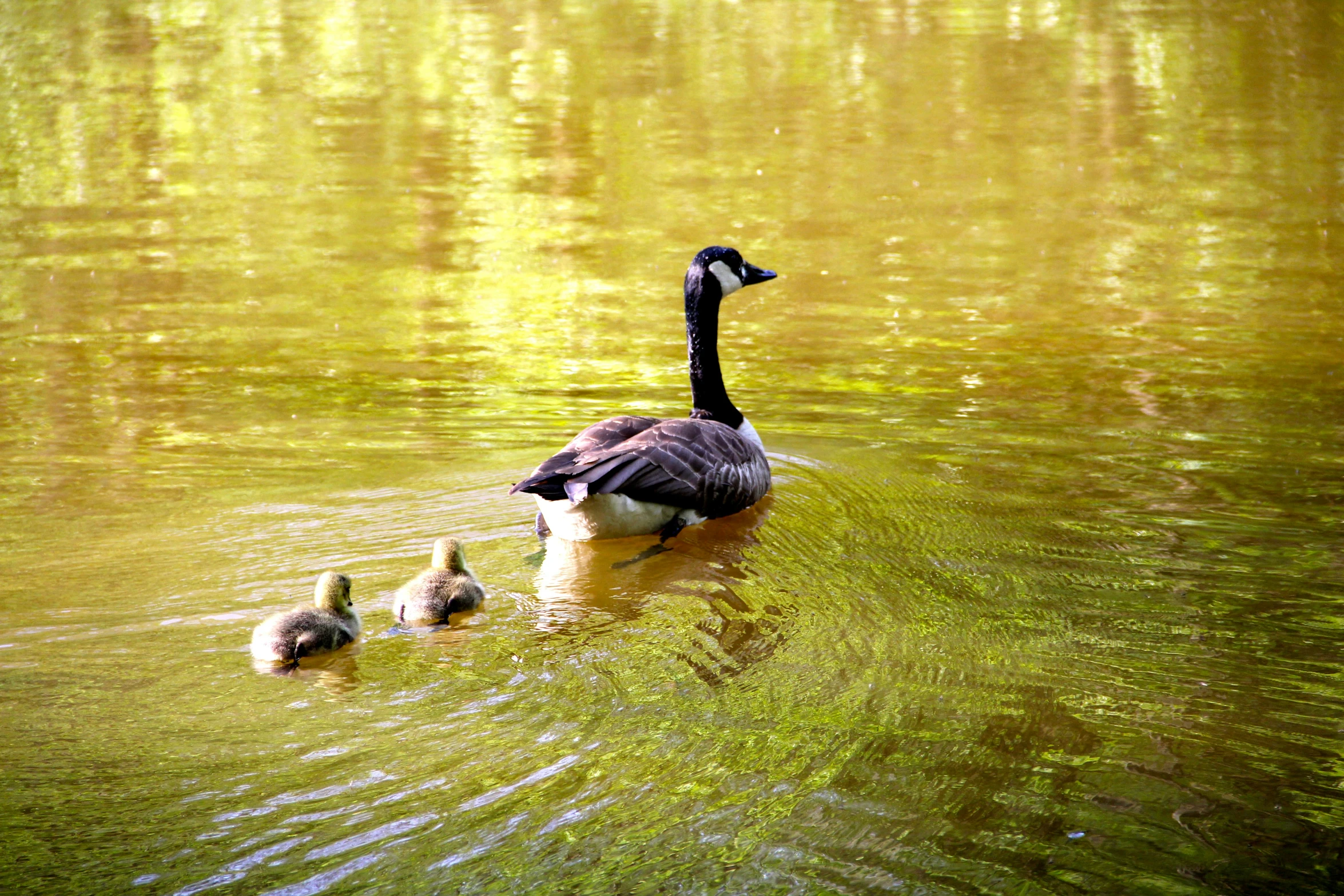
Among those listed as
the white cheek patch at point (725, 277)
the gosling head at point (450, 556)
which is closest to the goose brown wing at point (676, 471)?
the gosling head at point (450, 556)

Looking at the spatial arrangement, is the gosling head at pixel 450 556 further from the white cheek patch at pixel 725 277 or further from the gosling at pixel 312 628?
the white cheek patch at pixel 725 277

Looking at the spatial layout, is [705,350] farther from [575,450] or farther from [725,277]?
[575,450]

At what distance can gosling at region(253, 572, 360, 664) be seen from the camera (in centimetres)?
545

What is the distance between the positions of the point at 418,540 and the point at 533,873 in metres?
3.20

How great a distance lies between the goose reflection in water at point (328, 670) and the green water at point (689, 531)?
5 centimetres

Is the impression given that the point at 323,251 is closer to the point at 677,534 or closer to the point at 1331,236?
the point at 677,534

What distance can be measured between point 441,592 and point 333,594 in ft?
1.51

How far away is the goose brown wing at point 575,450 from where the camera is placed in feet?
21.5

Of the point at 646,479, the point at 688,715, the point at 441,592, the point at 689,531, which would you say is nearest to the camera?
the point at 688,715

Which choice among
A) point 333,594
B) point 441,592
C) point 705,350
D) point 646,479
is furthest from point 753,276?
point 333,594

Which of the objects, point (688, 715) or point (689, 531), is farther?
point (689, 531)

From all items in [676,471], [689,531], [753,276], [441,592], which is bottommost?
[689,531]

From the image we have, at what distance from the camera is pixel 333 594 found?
225 inches

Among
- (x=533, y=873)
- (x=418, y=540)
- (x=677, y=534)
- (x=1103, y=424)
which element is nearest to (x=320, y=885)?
(x=533, y=873)
